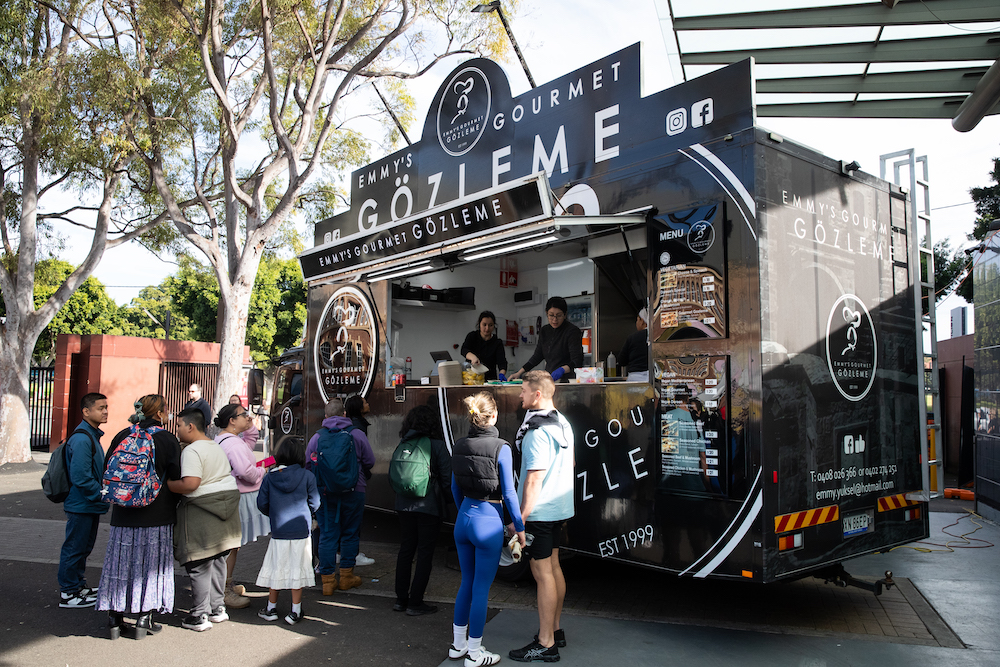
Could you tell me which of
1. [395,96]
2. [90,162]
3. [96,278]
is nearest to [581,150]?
[395,96]

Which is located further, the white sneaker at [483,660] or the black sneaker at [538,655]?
the black sneaker at [538,655]

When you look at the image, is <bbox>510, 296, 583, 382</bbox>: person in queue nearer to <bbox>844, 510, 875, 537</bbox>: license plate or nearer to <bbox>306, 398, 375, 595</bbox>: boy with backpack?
<bbox>306, 398, 375, 595</bbox>: boy with backpack

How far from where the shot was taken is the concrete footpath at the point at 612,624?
14.6 ft

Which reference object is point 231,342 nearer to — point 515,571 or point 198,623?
point 198,623

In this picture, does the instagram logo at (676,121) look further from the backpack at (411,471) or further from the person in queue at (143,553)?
the person in queue at (143,553)

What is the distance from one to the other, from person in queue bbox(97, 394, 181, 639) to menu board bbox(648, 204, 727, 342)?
3.39m

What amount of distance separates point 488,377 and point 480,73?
10.4 ft

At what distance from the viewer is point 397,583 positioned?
212 inches

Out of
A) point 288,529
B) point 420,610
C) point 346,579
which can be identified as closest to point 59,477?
point 288,529

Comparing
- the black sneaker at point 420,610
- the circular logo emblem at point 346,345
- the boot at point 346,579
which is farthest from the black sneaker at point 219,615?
the circular logo emblem at point 346,345

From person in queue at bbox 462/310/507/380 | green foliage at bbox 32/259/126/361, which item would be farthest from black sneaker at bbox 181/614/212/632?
green foliage at bbox 32/259/126/361

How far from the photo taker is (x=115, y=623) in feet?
15.8

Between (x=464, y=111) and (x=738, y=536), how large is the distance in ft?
15.7

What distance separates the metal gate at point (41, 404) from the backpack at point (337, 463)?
1560 cm
